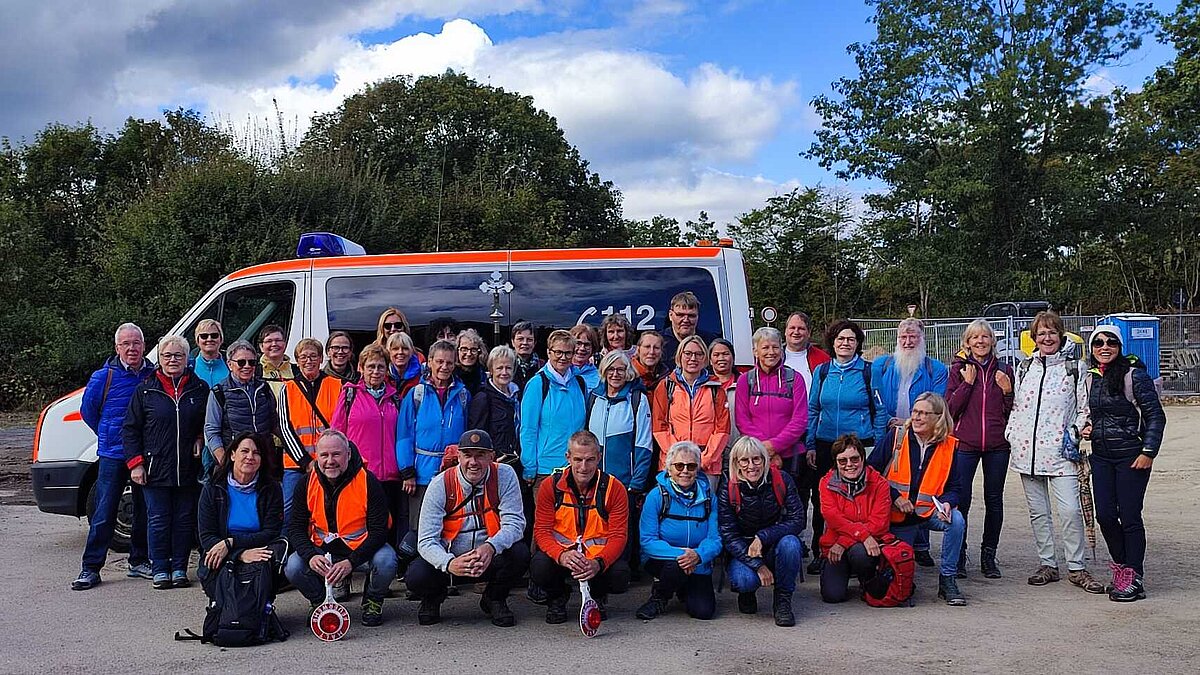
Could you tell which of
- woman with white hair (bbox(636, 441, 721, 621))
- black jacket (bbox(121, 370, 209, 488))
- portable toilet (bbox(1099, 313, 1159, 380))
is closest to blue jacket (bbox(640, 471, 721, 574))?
woman with white hair (bbox(636, 441, 721, 621))

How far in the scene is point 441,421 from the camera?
6246 millimetres

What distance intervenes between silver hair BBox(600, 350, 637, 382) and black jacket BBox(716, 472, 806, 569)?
0.94 metres

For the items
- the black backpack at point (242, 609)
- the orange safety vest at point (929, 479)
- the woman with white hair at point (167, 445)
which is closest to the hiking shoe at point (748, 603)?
the orange safety vest at point (929, 479)

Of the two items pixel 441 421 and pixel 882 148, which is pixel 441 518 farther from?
A: pixel 882 148

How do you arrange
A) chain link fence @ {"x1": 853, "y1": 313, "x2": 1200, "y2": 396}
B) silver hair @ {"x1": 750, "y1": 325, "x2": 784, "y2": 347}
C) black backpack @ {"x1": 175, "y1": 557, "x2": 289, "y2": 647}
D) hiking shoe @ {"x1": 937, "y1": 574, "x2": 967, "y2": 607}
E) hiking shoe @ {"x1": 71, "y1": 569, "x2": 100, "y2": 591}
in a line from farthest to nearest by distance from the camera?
1. chain link fence @ {"x1": 853, "y1": 313, "x2": 1200, "y2": 396}
2. hiking shoe @ {"x1": 71, "y1": 569, "x2": 100, "y2": 591}
3. silver hair @ {"x1": 750, "y1": 325, "x2": 784, "y2": 347}
4. hiking shoe @ {"x1": 937, "y1": 574, "x2": 967, "y2": 607}
5. black backpack @ {"x1": 175, "y1": 557, "x2": 289, "y2": 647}

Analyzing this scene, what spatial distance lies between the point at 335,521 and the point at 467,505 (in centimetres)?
78

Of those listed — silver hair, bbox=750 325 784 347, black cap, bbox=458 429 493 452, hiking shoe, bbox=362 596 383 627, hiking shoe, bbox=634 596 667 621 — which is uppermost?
silver hair, bbox=750 325 784 347

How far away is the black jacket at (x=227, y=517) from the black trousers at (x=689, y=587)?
232 centimetres

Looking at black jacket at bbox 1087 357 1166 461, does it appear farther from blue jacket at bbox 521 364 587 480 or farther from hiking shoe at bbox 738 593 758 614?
blue jacket at bbox 521 364 587 480

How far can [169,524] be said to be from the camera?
22.5ft

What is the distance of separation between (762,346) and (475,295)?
2.48 metres

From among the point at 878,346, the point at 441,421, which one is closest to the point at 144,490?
the point at 441,421

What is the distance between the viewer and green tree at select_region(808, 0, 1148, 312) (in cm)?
2553

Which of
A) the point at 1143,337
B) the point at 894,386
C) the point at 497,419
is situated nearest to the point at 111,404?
the point at 497,419
